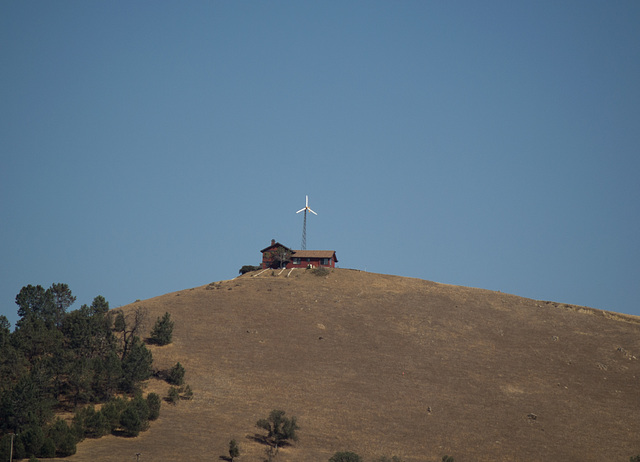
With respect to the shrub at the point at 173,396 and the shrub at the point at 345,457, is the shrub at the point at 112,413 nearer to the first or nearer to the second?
the shrub at the point at 173,396

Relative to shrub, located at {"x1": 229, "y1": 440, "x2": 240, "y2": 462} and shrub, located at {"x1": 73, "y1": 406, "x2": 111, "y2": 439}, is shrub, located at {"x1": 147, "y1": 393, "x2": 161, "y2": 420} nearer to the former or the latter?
shrub, located at {"x1": 73, "y1": 406, "x2": 111, "y2": 439}

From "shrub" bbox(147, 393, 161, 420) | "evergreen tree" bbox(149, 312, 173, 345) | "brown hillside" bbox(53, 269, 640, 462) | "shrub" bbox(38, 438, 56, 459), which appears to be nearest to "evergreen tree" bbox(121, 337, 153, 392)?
"brown hillside" bbox(53, 269, 640, 462)

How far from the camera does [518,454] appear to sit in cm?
6131

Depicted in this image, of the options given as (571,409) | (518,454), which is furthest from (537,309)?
(518,454)

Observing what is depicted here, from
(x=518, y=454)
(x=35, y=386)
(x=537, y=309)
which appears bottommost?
(x=518, y=454)

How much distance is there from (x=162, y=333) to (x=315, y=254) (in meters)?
46.5

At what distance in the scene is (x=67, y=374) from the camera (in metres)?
66.4

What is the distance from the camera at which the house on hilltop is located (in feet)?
395

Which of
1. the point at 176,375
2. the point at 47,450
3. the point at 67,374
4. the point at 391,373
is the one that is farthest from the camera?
the point at 391,373

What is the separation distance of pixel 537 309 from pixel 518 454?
48.6 m

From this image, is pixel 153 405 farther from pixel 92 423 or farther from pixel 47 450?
pixel 47 450

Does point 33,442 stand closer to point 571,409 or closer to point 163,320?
point 163,320

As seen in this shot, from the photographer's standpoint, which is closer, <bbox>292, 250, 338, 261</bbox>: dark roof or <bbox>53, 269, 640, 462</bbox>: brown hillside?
<bbox>53, 269, 640, 462</bbox>: brown hillside

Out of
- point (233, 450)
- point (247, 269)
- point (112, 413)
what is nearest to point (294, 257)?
point (247, 269)
